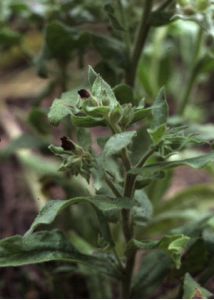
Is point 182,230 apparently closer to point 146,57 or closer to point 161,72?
point 161,72

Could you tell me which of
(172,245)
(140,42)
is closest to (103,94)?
(172,245)

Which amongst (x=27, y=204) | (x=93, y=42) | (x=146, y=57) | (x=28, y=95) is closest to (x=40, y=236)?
(x=93, y=42)

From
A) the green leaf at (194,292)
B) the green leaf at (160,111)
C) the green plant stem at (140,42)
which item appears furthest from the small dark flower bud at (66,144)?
the green plant stem at (140,42)

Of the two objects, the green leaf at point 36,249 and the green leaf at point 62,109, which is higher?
the green leaf at point 62,109

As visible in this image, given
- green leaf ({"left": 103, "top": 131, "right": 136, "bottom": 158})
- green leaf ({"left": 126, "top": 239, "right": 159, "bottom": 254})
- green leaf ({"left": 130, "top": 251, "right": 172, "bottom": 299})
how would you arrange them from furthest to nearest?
1. green leaf ({"left": 130, "top": 251, "right": 172, "bottom": 299})
2. green leaf ({"left": 126, "top": 239, "right": 159, "bottom": 254})
3. green leaf ({"left": 103, "top": 131, "right": 136, "bottom": 158})

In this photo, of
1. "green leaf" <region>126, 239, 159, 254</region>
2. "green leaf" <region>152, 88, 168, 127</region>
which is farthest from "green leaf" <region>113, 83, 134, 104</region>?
"green leaf" <region>126, 239, 159, 254</region>

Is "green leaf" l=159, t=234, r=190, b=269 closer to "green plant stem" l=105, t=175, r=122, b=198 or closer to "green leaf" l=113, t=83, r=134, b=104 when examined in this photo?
"green plant stem" l=105, t=175, r=122, b=198

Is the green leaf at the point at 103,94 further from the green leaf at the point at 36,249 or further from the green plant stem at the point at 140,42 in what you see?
the green plant stem at the point at 140,42
